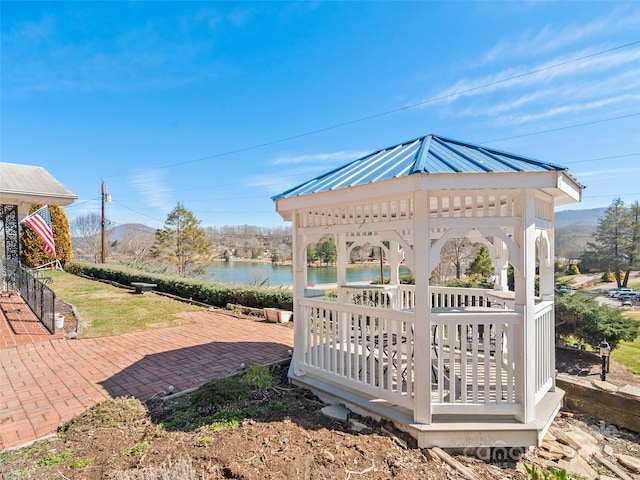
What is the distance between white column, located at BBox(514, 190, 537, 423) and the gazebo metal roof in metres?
0.44

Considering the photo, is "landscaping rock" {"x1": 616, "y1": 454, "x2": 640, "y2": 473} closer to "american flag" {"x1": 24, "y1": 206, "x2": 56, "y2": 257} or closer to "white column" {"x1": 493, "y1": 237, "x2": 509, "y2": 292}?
"white column" {"x1": 493, "y1": 237, "x2": 509, "y2": 292}

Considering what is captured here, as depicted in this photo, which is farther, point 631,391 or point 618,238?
point 618,238

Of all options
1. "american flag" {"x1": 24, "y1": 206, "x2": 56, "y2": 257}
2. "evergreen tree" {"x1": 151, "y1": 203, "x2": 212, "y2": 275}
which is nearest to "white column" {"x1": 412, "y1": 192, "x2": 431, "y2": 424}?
"american flag" {"x1": 24, "y1": 206, "x2": 56, "y2": 257}

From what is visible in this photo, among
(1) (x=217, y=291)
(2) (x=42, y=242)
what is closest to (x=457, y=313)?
(1) (x=217, y=291)

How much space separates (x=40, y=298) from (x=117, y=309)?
2.10m

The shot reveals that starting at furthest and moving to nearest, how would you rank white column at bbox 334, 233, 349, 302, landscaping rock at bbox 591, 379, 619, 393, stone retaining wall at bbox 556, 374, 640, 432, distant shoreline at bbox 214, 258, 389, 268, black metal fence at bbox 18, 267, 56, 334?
distant shoreline at bbox 214, 258, 389, 268
black metal fence at bbox 18, 267, 56, 334
white column at bbox 334, 233, 349, 302
landscaping rock at bbox 591, 379, 619, 393
stone retaining wall at bbox 556, 374, 640, 432

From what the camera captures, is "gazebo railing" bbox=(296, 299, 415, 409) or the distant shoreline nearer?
"gazebo railing" bbox=(296, 299, 415, 409)

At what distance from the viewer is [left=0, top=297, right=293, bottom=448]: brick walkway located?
3.69 m

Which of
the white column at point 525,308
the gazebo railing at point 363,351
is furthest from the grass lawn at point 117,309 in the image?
the white column at point 525,308

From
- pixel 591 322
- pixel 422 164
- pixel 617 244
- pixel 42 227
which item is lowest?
pixel 591 322

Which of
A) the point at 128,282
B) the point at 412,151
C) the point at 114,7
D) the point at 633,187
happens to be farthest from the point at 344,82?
the point at 633,187

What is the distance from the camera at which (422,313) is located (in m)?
3.04

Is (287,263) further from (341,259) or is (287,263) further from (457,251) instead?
(341,259)

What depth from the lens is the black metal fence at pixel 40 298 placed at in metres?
7.22
